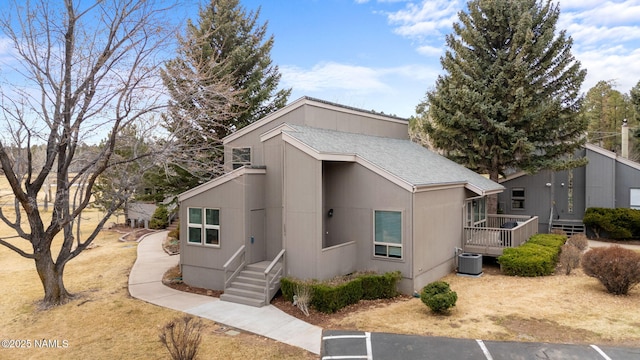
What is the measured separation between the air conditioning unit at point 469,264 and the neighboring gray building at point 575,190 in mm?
11860

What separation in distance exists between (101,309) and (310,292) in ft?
21.5

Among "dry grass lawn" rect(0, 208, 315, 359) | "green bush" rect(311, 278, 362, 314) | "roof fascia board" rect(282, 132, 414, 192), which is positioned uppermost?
"roof fascia board" rect(282, 132, 414, 192)

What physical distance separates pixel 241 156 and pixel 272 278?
6.05 m

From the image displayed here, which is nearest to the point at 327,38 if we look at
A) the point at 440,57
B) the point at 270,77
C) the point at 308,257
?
the point at 270,77

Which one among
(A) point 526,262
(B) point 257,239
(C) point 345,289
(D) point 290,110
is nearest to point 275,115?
Result: (D) point 290,110

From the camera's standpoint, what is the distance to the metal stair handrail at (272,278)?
12.0m

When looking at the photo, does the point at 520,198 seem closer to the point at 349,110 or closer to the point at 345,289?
the point at 349,110

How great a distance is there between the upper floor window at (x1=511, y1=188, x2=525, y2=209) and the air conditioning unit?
11918 mm

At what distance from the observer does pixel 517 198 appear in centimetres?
2495

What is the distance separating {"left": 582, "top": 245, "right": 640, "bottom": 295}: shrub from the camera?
11312 millimetres

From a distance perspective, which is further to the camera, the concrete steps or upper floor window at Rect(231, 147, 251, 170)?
upper floor window at Rect(231, 147, 251, 170)

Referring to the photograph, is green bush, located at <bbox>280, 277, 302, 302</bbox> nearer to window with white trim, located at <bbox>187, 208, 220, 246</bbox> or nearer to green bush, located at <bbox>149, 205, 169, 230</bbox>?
window with white trim, located at <bbox>187, 208, 220, 246</bbox>

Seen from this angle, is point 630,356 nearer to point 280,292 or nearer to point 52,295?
point 280,292

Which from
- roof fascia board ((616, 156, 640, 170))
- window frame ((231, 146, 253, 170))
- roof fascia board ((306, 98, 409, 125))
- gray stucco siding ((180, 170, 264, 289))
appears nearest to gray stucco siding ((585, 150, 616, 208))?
roof fascia board ((616, 156, 640, 170))
